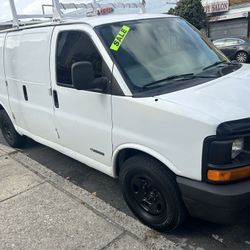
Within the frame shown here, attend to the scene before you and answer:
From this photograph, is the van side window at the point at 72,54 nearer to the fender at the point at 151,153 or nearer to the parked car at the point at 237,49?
the fender at the point at 151,153

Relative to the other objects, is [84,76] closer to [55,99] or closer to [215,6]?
[55,99]

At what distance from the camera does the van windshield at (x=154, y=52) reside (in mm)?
3254

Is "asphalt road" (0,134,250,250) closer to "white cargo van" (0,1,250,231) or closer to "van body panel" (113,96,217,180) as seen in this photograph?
"white cargo van" (0,1,250,231)

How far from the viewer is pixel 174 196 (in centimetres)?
294

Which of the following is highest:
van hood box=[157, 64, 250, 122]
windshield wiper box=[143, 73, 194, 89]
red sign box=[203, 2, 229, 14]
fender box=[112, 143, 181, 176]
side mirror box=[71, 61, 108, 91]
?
side mirror box=[71, 61, 108, 91]

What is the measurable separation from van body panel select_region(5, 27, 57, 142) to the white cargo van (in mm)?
26

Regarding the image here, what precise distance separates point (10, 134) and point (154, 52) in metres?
3.49

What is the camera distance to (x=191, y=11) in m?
26.0

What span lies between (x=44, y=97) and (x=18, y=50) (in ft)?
3.19

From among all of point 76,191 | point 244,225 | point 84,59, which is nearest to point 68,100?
point 84,59

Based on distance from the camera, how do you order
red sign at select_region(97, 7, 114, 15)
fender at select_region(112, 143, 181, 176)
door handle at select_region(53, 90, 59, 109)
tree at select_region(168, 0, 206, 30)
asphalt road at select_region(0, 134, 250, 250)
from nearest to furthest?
fender at select_region(112, 143, 181, 176), asphalt road at select_region(0, 134, 250, 250), door handle at select_region(53, 90, 59, 109), red sign at select_region(97, 7, 114, 15), tree at select_region(168, 0, 206, 30)

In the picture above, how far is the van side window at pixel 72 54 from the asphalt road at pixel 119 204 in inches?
53.3

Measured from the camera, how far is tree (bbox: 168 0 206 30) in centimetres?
2597

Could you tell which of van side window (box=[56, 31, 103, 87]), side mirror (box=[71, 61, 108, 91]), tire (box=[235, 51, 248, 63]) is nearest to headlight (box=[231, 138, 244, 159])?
side mirror (box=[71, 61, 108, 91])
